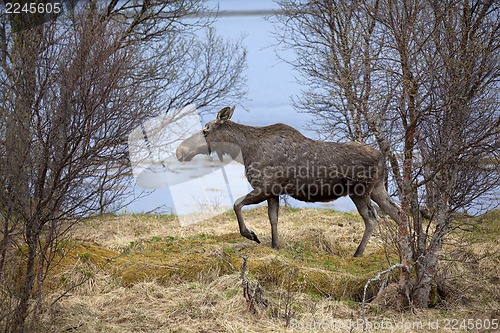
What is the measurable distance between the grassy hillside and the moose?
0.82 m

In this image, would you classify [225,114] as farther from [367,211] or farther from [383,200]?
[383,200]

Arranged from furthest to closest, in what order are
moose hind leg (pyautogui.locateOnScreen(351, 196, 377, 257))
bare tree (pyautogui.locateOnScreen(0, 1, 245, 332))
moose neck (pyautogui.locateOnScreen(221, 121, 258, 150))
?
moose hind leg (pyautogui.locateOnScreen(351, 196, 377, 257))
moose neck (pyautogui.locateOnScreen(221, 121, 258, 150))
bare tree (pyautogui.locateOnScreen(0, 1, 245, 332))

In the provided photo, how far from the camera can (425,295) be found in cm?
899

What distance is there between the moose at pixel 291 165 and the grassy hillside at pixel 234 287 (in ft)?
2.68

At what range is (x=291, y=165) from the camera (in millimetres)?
11812

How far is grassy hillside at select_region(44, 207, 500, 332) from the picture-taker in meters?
7.97

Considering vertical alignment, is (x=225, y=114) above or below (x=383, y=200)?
above

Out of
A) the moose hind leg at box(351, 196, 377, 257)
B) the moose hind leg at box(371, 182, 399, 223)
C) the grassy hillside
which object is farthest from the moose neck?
the moose hind leg at box(371, 182, 399, 223)

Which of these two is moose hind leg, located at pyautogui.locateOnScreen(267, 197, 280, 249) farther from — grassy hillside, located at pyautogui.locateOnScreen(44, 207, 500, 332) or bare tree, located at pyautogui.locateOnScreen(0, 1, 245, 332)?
bare tree, located at pyautogui.locateOnScreen(0, 1, 245, 332)

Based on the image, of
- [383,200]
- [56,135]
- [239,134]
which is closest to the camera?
[56,135]

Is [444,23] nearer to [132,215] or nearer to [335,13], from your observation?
[335,13]

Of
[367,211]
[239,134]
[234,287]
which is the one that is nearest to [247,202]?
[239,134]

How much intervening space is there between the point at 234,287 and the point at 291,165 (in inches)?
138

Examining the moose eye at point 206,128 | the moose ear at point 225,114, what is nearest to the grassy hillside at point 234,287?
the moose eye at point 206,128
